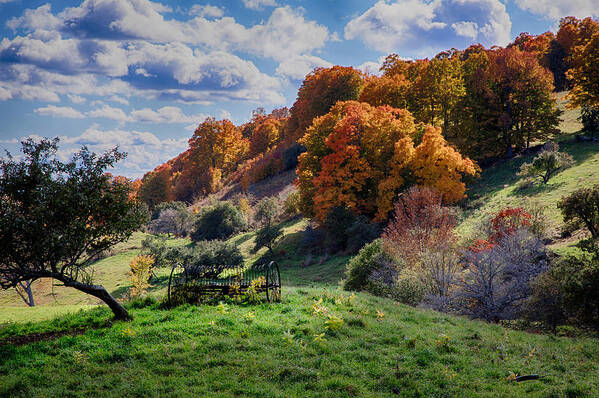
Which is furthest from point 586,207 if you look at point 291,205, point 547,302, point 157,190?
point 157,190

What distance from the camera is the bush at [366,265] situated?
2084cm

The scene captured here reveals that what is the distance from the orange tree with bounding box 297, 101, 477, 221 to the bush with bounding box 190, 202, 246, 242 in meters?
15.2

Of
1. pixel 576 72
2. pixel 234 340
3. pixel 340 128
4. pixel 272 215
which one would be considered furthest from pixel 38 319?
pixel 576 72

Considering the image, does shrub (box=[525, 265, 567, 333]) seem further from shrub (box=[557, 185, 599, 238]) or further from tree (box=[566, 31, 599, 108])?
tree (box=[566, 31, 599, 108])

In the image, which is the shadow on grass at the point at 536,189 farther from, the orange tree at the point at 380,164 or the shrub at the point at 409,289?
the shrub at the point at 409,289

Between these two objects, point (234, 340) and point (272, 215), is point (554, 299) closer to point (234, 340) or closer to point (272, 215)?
point (234, 340)

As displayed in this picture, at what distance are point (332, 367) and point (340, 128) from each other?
3066 centimetres

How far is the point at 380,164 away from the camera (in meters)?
35.5

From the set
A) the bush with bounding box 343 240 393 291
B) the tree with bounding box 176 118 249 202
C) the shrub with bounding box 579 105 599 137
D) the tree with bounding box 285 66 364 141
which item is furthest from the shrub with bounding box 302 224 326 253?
the tree with bounding box 176 118 249 202

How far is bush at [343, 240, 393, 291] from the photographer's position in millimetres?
20844

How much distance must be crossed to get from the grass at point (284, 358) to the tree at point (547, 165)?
24940 mm

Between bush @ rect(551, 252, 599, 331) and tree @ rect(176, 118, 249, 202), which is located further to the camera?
tree @ rect(176, 118, 249, 202)

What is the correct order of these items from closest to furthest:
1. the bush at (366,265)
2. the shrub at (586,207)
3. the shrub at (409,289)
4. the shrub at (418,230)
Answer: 1. the shrub at (409,289)
2. the shrub at (586,207)
3. the bush at (366,265)
4. the shrub at (418,230)

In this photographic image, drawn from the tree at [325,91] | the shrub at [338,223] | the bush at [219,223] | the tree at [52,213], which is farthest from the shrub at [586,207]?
the tree at [325,91]
